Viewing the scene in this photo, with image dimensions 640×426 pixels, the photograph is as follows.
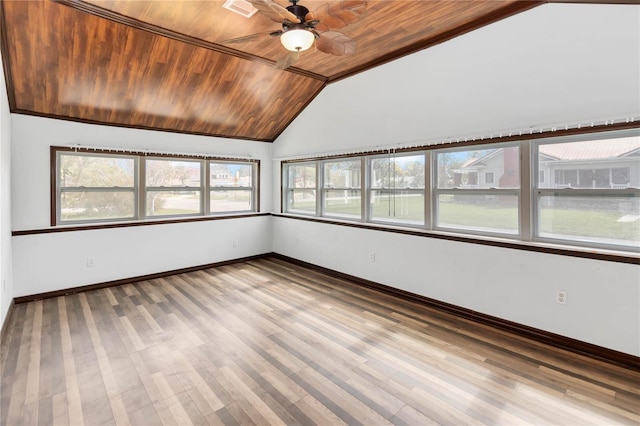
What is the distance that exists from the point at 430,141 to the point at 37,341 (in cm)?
450

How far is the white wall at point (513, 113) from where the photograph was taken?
2596 millimetres

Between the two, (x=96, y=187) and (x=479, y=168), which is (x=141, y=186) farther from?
(x=479, y=168)

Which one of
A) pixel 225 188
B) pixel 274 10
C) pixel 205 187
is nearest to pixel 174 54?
pixel 274 10

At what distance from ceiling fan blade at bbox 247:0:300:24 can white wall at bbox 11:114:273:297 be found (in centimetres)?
350

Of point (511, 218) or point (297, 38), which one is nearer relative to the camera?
point (297, 38)

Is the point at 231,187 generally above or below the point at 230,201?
above

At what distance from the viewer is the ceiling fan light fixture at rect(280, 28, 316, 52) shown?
91.0 inches

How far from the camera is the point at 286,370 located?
2.58 m

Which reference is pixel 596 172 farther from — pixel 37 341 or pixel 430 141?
pixel 37 341

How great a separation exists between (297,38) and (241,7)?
0.98 meters

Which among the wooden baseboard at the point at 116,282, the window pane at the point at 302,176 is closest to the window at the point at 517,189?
the window pane at the point at 302,176

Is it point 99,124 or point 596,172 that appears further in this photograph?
point 99,124

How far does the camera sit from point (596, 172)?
2791 millimetres

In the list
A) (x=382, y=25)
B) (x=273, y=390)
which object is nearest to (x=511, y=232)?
(x=382, y=25)
